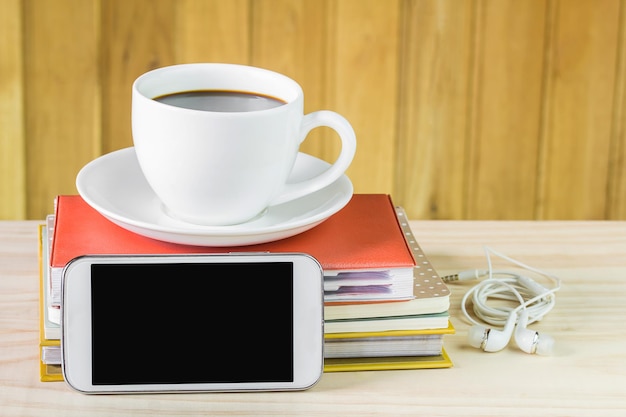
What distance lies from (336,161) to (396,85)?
2.90 feet

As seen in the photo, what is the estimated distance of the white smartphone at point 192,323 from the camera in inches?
23.8

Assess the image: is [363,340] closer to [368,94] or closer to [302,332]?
[302,332]

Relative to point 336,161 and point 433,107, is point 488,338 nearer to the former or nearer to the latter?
point 336,161

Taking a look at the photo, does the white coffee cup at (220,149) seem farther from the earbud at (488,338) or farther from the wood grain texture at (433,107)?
the wood grain texture at (433,107)

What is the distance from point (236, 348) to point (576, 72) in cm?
117

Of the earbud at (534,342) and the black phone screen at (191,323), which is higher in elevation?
the black phone screen at (191,323)

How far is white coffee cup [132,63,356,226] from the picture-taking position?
646 mm

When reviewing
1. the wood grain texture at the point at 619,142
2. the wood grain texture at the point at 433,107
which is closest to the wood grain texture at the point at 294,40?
the wood grain texture at the point at 433,107

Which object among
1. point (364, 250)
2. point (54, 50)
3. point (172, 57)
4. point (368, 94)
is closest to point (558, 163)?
point (368, 94)

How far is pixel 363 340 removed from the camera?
67cm

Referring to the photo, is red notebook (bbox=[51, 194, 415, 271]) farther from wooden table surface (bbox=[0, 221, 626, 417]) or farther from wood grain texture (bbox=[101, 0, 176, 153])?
wood grain texture (bbox=[101, 0, 176, 153])

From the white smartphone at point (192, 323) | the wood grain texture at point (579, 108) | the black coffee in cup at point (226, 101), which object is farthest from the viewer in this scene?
the wood grain texture at point (579, 108)

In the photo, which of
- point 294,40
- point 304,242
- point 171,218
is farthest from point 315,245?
point 294,40

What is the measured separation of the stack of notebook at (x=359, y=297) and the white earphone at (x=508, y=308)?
0.13 feet
